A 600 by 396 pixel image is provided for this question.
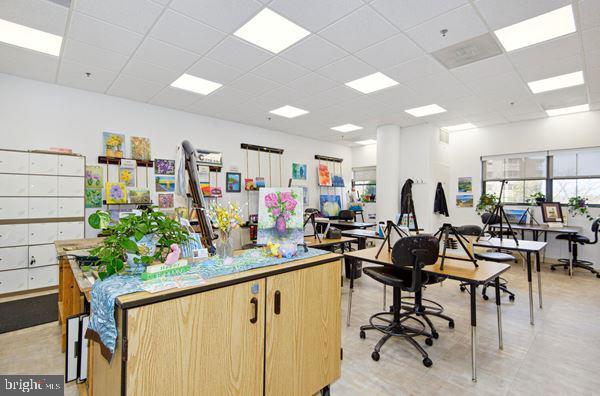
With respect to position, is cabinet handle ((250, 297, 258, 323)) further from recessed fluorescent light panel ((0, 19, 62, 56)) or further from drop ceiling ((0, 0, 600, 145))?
recessed fluorescent light panel ((0, 19, 62, 56))

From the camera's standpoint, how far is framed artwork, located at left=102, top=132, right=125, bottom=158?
16.8 ft

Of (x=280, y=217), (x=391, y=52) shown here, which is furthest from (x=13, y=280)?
(x=391, y=52)

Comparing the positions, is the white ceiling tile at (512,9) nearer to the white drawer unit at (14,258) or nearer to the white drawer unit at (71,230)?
the white drawer unit at (71,230)

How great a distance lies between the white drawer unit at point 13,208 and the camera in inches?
157

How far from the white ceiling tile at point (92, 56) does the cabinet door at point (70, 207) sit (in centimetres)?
202

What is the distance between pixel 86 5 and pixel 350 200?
7788 millimetres

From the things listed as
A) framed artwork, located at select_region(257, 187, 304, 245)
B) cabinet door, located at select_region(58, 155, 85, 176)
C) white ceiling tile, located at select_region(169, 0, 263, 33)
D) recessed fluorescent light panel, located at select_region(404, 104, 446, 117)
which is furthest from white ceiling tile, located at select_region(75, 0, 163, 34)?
recessed fluorescent light panel, located at select_region(404, 104, 446, 117)

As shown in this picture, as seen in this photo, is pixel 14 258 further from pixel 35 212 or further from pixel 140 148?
pixel 140 148

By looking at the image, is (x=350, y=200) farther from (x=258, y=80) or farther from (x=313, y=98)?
(x=258, y=80)

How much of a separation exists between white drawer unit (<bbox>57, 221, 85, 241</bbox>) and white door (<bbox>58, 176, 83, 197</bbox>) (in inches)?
17.6

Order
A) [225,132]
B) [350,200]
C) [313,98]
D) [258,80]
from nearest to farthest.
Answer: [258,80]
[313,98]
[225,132]
[350,200]

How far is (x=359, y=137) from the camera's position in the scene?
8.45 m

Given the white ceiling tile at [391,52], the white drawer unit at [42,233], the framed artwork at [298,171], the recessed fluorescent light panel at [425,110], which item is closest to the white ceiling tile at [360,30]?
the white ceiling tile at [391,52]

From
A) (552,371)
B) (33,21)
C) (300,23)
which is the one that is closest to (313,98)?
(300,23)
